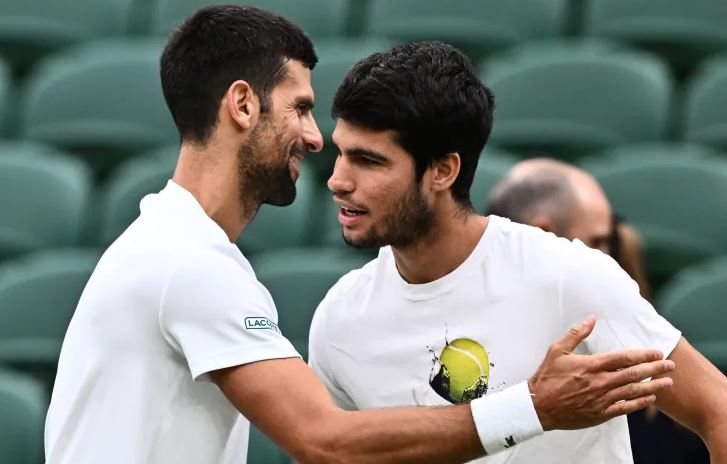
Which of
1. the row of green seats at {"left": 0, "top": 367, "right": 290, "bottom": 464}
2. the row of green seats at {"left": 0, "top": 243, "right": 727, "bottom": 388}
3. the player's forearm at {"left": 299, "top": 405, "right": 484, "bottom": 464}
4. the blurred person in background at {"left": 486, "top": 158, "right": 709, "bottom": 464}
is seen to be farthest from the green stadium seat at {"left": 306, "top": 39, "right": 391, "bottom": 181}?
the player's forearm at {"left": 299, "top": 405, "right": 484, "bottom": 464}

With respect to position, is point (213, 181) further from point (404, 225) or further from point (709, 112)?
point (709, 112)

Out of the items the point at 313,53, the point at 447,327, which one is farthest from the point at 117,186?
the point at 447,327

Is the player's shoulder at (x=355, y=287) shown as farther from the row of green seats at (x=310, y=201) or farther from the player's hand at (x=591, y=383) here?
the row of green seats at (x=310, y=201)

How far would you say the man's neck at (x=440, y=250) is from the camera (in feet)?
8.70

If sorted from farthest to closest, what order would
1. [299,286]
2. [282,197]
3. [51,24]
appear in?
[51,24]
[299,286]
[282,197]

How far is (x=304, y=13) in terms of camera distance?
18.3ft

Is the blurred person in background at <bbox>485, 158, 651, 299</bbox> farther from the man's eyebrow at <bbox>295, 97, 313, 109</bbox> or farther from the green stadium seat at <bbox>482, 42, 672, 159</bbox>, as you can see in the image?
the green stadium seat at <bbox>482, 42, 672, 159</bbox>

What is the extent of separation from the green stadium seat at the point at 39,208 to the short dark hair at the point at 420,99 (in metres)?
2.40

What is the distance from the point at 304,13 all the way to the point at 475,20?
70cm

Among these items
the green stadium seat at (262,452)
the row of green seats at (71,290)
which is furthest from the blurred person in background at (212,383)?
the row of green seats at (71,290)

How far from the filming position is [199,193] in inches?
104

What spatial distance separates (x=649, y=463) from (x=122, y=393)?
1.61 m

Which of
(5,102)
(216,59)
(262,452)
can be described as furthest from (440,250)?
(5,102)

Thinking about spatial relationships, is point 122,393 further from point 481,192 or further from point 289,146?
point 481,192
